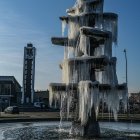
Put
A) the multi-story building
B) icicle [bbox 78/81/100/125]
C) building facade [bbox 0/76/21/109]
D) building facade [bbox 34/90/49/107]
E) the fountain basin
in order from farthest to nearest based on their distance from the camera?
building facade [bbox 34/90/49/107]
building facade [bbox 0/76/21/109]
the multi-story building
icicle [bbox 78/81/100/125]
the fountain basin

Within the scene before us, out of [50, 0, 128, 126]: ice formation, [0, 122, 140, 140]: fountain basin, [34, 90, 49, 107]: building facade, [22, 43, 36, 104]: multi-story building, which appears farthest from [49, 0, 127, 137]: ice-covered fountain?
[34, 90, 49, 107]: building facade

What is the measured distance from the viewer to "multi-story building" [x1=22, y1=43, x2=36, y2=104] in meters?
124

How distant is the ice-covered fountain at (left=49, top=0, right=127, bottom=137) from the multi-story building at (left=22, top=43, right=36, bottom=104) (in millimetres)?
89589

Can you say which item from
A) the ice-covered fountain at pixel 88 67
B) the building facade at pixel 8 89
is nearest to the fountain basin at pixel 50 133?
the ice-covered fountain at pixel 88 67

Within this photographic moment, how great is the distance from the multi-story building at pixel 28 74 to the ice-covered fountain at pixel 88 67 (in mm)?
89589

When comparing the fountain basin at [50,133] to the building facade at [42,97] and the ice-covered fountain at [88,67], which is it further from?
the building facade at [42,97]

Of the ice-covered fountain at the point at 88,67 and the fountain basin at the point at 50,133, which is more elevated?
the ice-covered fountain at the point at 88,67

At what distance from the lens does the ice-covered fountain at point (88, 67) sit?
31.2 m

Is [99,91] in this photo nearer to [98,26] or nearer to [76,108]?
[76,108]

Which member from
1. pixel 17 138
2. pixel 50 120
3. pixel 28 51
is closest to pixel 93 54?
pixel 17 138

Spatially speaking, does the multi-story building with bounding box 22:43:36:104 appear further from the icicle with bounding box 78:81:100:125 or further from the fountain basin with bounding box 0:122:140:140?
the icicle with bounding box 78:81:100:125

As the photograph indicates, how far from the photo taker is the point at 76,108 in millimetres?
32656

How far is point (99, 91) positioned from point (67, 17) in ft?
22.2

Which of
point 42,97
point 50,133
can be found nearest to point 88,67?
point 50,133
